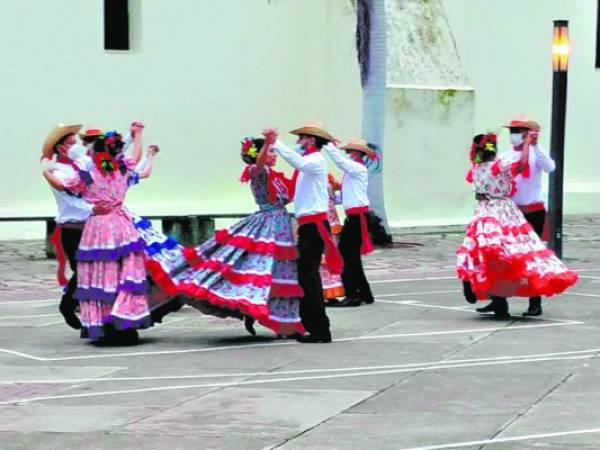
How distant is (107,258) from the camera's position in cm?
1291

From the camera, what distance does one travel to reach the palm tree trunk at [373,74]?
23688 mm

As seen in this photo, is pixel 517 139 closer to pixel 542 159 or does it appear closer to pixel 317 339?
pixel 542 159

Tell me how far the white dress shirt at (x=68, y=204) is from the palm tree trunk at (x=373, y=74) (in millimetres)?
10587

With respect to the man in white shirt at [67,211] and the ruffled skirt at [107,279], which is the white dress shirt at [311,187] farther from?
the man in white shirt at [67,211]

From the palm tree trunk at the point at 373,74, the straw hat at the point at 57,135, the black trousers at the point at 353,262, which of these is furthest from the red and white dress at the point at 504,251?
the palm tree trunk at the point at 373,74

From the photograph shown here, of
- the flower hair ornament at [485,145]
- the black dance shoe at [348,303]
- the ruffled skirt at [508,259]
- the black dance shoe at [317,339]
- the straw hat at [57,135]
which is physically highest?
the straw hat at [57,135]

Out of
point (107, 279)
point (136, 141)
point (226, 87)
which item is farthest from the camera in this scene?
point (226, 87)

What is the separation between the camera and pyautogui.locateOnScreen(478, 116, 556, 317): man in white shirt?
48.0 feet

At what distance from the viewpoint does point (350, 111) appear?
85.9 ft

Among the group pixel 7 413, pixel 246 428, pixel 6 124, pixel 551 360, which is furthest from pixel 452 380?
pixel 6 124

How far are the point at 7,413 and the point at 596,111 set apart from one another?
2344 cm

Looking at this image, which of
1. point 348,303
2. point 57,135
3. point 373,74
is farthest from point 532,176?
→ point 373,74

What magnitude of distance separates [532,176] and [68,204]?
430 cm

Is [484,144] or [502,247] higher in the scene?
[484,144]
